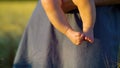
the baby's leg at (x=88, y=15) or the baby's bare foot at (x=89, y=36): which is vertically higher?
the baby's leg at (x=88, y=15)

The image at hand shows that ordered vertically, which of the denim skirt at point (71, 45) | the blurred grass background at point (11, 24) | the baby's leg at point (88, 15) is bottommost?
the blurred grass background at point (11, 24)

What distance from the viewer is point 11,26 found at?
113 inches

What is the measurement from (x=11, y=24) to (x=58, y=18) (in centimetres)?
182

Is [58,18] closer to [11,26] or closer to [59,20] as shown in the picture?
[59,20]

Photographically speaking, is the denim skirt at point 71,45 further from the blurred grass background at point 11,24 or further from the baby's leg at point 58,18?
the blurred grass background at point 11,24

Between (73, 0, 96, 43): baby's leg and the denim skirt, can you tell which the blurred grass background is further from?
(73, 0, 96, 43): baby's leg

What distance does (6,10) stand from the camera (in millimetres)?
3436

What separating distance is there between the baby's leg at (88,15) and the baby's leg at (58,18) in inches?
1.4

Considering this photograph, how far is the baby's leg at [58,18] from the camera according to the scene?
1140 mm

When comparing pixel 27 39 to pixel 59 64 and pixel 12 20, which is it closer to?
pixel 59 64

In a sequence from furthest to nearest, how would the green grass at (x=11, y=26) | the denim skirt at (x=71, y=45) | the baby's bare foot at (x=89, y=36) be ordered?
the green grass at (x=11, y=26) → the denim skirt at (x=71, y=45) → the baby's bare foot at (x=89, y=36)

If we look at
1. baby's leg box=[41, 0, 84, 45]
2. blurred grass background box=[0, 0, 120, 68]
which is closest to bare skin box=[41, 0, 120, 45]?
baby's leg box=[41, 0, 84, 45]

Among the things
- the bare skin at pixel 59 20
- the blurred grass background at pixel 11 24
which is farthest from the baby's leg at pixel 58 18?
the blurred grass background at pixel 11 24

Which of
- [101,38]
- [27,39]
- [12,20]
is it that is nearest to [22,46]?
[27,39]
